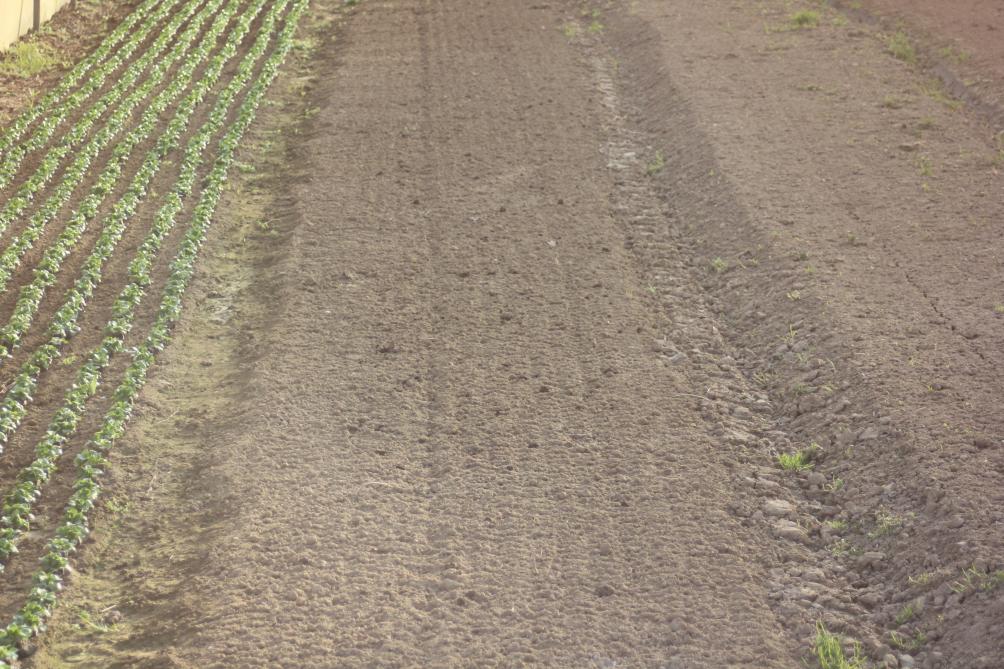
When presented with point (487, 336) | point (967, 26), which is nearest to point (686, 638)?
point (487, 336)

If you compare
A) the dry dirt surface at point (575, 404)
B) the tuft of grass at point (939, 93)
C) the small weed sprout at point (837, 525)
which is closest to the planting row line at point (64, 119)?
the dry dirt surface at point (575, 404)

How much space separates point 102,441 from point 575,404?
154 inches

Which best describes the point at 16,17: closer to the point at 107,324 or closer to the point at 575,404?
the point at 107,324

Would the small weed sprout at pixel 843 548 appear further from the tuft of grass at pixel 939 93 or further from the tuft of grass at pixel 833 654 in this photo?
the tuft of grass at pixel 939 93

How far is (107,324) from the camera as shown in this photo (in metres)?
10.8

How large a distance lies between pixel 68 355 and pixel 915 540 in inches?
299

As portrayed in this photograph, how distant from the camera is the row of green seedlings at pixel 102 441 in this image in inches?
282

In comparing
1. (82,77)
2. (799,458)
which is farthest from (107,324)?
(82,77)

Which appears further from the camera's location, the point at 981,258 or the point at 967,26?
the point at 967,26

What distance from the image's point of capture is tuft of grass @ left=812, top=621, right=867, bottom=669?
21.6 feet

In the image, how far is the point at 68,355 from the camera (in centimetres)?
1037

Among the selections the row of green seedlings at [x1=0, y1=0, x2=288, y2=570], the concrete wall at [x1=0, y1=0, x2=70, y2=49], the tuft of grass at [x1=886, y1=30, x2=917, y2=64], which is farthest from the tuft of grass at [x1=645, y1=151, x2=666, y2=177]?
the concrete wall at [x1=0, y1=0, x2=70, y2=49]

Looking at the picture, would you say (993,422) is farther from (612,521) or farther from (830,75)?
(830,75)

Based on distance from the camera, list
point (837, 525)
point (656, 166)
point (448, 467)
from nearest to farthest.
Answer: point (837, 525) → point (448, 467) → point (656, 166)
